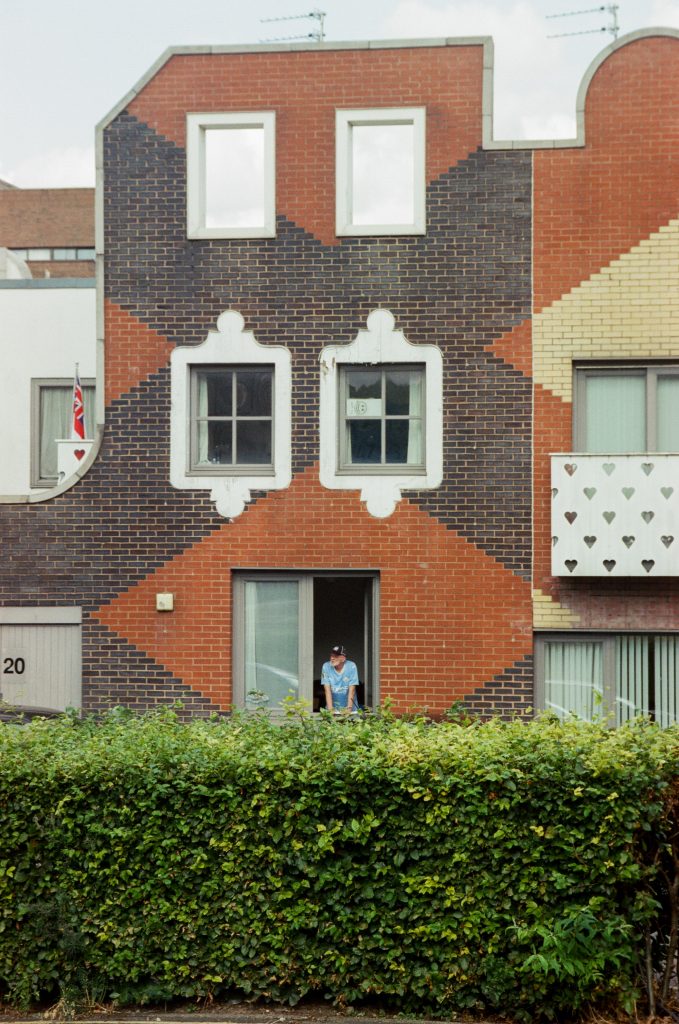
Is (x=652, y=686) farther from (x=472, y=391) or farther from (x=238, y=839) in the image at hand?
(x=238, y=839)

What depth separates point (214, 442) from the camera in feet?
45.0

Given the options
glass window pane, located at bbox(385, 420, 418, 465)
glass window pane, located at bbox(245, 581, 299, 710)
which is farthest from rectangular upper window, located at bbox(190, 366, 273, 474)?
glass window pane, located at bbox(245, 581, 299, 710)

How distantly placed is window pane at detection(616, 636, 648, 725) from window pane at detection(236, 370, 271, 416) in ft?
17.1

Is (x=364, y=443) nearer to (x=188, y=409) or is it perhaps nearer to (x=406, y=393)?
(x=406, y=393)

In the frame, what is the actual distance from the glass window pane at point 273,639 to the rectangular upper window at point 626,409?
4056 millimetres

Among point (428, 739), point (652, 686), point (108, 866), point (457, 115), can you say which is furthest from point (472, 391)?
point (108, 866)

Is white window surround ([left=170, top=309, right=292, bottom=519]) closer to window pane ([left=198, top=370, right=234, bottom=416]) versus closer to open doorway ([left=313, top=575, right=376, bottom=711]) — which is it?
window pane ([left=198, top=370, right=234, bottom=416])

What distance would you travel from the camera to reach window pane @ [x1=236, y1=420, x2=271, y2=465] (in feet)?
44.7

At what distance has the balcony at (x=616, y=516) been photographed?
41.7 feet

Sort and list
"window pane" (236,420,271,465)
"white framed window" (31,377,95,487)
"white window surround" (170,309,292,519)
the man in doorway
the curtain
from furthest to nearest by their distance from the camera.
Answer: the curtain, "white framed window" (31,377,95,487), "window pane" (236,420,271,465), "white window surround" (170,309,292,519), the man in doorway

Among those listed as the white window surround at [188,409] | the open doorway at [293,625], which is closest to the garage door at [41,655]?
the open doorway at [293,625]

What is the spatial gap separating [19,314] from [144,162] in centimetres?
442

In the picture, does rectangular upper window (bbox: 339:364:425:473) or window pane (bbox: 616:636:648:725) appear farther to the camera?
rectangular upper window (bbox: 339:364:425:473)

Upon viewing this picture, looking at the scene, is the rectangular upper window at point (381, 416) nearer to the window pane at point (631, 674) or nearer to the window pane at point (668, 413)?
the window pane at point (668, 413)
